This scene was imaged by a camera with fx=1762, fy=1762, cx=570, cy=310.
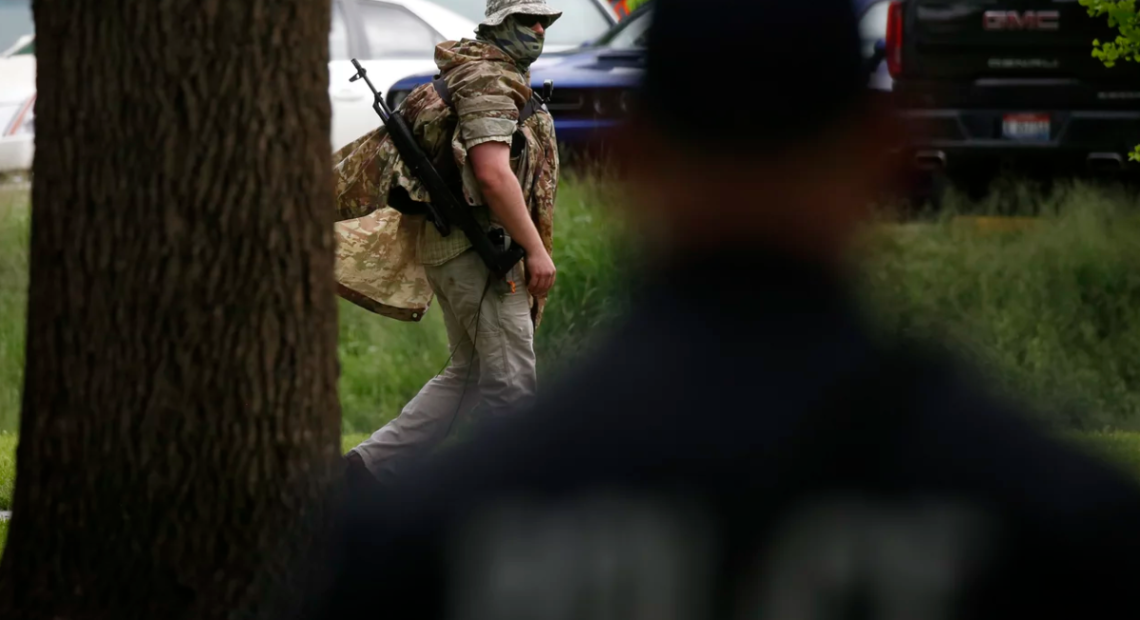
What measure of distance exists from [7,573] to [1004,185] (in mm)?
7367

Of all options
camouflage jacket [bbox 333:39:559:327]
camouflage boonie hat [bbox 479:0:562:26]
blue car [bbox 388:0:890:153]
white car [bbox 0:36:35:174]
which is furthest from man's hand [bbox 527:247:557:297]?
white car [bbox 0:36:35:174]

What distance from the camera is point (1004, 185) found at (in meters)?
10.2

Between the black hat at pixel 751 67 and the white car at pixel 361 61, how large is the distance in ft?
33.0

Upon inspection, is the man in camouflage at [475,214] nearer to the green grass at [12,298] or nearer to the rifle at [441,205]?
the rifle at [441,205]

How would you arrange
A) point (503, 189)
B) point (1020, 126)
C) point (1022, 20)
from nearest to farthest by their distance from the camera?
point (503, 189) → point (1022, 20) → point (1020, 126)

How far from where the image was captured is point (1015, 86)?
10312mm

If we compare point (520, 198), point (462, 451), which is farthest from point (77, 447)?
point (462, 451)

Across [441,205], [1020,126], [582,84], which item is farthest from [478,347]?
[1020,126]

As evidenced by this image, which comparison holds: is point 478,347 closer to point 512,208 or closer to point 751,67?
point 512,208

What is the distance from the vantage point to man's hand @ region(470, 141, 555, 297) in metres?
5.06

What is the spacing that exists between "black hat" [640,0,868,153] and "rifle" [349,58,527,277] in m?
3.96

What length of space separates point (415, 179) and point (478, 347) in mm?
593

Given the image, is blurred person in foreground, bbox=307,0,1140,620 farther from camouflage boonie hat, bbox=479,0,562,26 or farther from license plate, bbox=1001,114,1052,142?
license plate, bbox=1001,114,1052,142

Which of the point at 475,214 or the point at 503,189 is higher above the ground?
the point at 503,189
